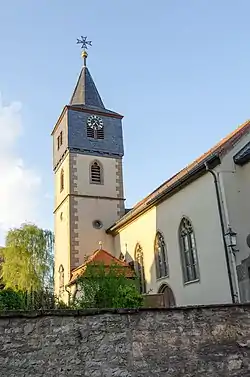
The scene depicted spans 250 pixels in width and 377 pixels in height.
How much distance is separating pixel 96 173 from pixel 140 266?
7635mm

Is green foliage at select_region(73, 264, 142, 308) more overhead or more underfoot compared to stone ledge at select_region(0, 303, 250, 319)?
more overhead

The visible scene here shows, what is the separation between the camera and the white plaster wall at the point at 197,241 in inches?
539

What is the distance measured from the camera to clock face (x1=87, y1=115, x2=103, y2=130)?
26.3m

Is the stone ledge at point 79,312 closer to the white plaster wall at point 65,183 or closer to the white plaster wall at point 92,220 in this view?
the white plaster wall at point 92,220

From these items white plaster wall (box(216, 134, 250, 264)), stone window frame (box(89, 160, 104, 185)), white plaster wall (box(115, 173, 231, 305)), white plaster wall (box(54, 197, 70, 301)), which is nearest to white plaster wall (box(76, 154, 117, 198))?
stone window frame (box(89, 160, 104, 185))

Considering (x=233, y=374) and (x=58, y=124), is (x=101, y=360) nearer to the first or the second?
(x=233, y=374)

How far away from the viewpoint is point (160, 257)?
58.5 ft

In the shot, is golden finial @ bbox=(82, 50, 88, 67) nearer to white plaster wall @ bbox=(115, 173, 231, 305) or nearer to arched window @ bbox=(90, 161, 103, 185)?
arched window @ bbox=(90, 161, 103, 185)

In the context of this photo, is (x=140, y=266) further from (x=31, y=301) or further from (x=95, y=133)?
(x=95, y=133)

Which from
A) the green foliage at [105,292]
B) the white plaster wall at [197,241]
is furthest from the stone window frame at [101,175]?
the green foliage at [105,292]

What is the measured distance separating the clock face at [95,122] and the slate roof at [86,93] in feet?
4.48

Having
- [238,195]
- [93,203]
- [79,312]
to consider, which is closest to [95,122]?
[93,203]

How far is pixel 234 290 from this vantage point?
1281 centimetres

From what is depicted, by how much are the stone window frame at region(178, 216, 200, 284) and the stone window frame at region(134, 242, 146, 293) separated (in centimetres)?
368
